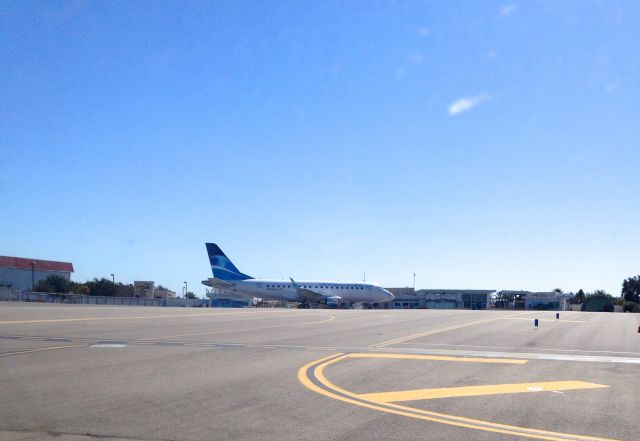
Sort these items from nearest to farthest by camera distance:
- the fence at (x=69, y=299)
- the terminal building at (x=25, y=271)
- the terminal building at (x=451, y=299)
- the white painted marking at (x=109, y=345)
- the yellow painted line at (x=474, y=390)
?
the yellow painted line at (x=474, y=390) < the white painted marking at (x=109, y=345) < the fence at (x=69, y=299) < the terminal building at (x=25, y=271) < the terminal building at (x=451, y=299)

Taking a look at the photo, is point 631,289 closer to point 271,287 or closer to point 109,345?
point 271,287

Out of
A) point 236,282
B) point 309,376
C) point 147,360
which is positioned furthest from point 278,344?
point 236,282

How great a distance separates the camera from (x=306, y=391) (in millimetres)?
12336

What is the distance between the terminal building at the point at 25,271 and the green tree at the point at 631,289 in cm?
13128

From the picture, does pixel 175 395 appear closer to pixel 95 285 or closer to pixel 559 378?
pixel 559 378

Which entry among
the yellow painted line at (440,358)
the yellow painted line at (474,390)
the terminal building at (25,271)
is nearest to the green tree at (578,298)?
the terminal building at (25,271)

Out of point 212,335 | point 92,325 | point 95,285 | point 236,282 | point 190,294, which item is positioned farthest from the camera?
point 190,294

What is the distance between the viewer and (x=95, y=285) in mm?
129625

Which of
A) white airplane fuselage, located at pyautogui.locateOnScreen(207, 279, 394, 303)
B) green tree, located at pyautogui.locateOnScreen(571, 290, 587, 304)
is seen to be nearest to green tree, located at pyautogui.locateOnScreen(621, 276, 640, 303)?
green tree, located at pyautogui.locateOnScreen(571, 290, 587, 304)

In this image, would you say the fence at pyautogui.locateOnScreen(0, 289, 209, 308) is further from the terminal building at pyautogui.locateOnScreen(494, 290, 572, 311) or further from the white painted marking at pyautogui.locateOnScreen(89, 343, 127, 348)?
the terminal building at pyautogui.locateOnScreen(494, 290, 572, 311)

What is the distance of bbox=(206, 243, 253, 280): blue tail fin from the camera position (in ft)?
294

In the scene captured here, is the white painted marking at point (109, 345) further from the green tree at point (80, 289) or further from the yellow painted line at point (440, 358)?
the green tree at point (80, 289)

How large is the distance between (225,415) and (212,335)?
16.2m

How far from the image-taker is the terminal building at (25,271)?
4592 inches
